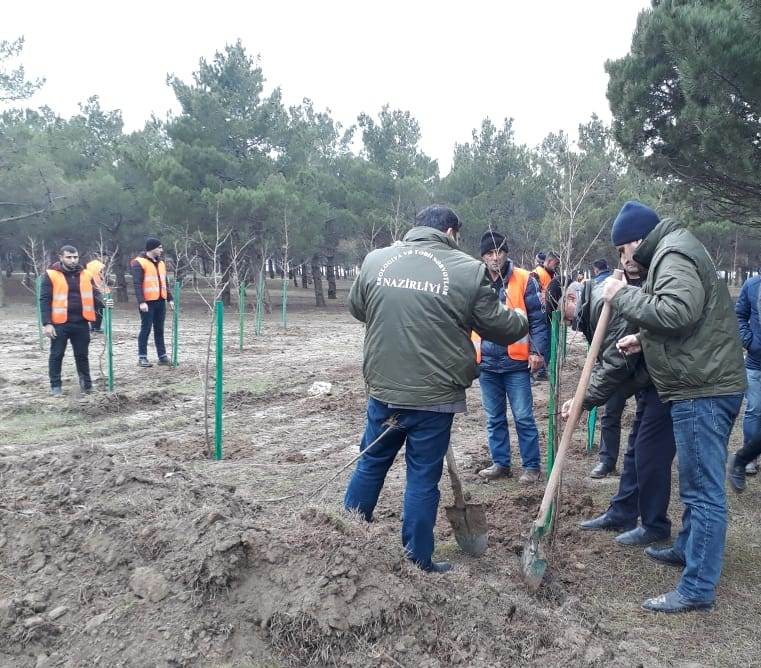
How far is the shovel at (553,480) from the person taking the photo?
9.50 feet

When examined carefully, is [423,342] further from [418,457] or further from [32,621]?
[32,621]

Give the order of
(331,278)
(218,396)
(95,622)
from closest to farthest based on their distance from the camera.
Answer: (95,622) → (218,396) → (331,278)

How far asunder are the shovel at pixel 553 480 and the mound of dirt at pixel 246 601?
0.12 meters

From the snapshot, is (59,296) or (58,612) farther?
(59,296)

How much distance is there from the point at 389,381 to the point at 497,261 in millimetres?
1944

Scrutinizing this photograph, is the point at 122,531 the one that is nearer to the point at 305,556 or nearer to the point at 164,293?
the point at 305,556

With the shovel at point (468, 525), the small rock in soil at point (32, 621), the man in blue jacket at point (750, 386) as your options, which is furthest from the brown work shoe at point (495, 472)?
the small rock in soil at point (32, 621)

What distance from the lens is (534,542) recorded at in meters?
3.01

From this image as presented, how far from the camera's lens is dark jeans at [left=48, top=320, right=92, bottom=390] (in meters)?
7.44

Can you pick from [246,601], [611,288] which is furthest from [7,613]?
[611,288]

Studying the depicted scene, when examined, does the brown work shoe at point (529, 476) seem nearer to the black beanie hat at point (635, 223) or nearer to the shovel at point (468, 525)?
the shovel at point (468, 525)

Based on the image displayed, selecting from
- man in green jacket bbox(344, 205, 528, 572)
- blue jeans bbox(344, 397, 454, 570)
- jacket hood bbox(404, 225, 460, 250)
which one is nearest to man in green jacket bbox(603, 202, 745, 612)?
man in green jacket bbox(344, 205, 528, 572)

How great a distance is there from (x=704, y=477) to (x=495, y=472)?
82.2 inches

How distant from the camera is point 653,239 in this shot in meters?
2.99
